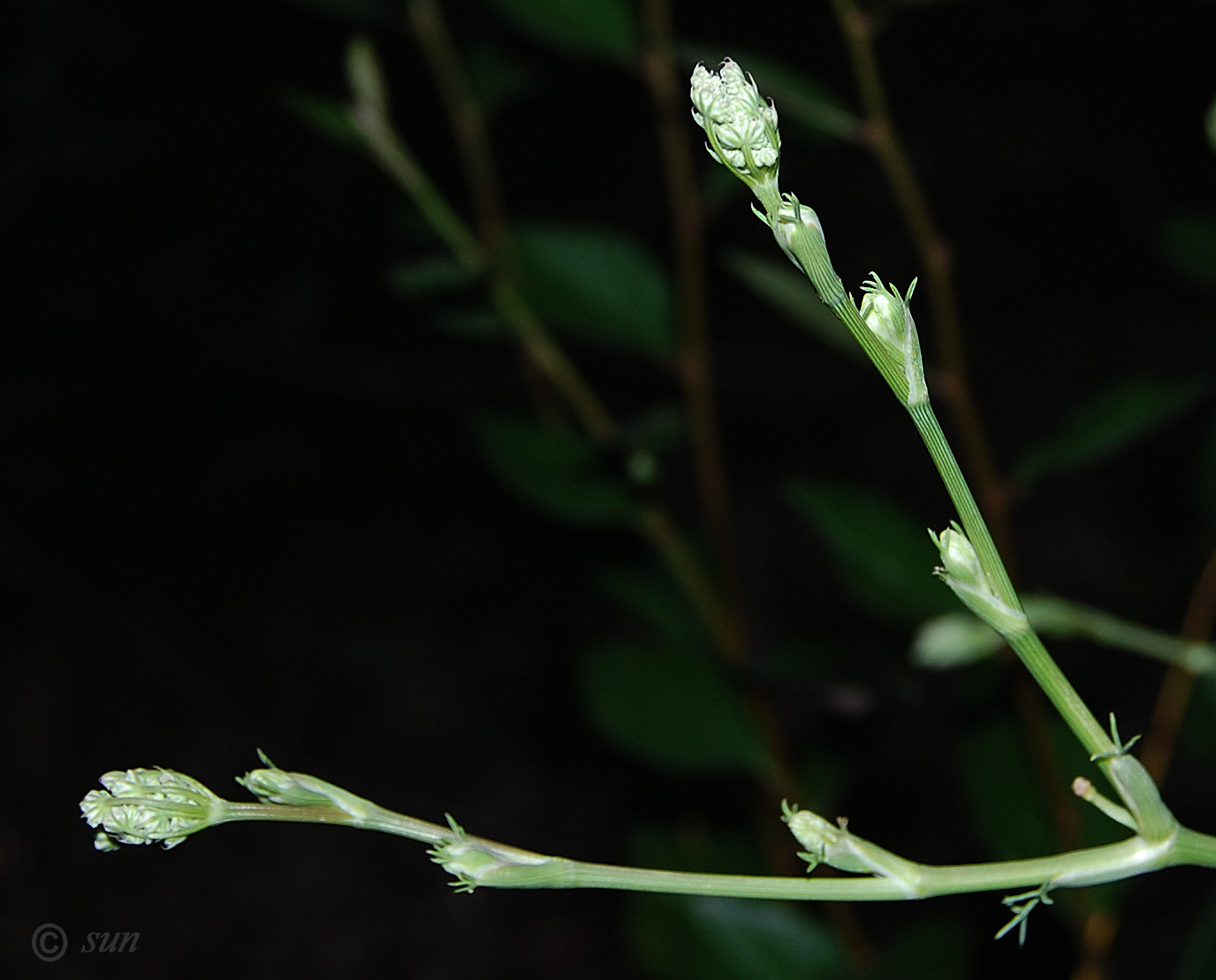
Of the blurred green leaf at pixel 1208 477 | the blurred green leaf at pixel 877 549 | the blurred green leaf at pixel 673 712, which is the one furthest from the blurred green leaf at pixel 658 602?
the blurred green leaf at pixel 1208 477

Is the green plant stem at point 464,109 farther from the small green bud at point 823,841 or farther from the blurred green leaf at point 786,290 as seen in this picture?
the small green bud at point 823,841

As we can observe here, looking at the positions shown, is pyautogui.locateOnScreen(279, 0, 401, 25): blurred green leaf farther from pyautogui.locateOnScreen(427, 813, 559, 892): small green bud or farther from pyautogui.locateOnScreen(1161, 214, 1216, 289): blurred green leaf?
pyautogui.locateOnScreen(427, 813, 559, 892): small green bud

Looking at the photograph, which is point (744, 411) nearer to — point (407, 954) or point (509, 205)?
point (509, 205)

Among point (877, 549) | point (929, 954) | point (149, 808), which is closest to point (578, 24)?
point (877, 549)

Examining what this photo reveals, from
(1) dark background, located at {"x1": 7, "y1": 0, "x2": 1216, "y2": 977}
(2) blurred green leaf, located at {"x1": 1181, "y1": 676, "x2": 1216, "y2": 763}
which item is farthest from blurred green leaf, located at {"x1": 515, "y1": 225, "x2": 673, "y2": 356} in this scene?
(1) dark background, located at {"x1": 7, "y1": 0, "x2": 1216, "y2": 977}

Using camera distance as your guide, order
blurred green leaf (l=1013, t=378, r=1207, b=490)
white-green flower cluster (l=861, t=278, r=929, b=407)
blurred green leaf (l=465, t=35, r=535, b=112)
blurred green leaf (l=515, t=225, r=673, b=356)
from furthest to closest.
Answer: blurred green leaf (l=465, t=35, r=535, b=112) → blurred green leaf (l=515, t=225, r=673, b=356) → blurred green leaf (l=1013, t=378, r=1207, b=490) → white-green flower cluster (l=861, t=278, r=929, b=407)

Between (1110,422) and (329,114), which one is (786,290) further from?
(329,114)
